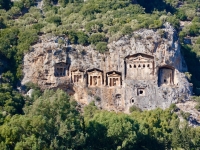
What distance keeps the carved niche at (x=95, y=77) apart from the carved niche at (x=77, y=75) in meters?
0.65

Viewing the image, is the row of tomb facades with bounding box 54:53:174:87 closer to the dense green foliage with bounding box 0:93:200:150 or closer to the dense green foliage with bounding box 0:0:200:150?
the dense green foliage with bounding box 0:0:200:150

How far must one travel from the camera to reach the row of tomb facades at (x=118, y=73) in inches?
3086

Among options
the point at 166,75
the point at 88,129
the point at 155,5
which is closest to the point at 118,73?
the point at 166,75

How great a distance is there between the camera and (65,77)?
78.4 m

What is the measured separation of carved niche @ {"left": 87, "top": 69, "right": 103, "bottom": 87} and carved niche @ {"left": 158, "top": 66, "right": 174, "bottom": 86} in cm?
539

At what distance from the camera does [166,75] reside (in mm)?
79188

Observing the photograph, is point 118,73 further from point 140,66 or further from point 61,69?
point 61,69

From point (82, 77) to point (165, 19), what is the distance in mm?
12600

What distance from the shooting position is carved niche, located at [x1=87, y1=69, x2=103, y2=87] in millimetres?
78750

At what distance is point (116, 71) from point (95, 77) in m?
2.03

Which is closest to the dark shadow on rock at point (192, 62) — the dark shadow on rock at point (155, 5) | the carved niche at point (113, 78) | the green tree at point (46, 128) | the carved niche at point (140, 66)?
the carved niche at point (140, 66)

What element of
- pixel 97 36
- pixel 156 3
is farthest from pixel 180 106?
pixel 156 3

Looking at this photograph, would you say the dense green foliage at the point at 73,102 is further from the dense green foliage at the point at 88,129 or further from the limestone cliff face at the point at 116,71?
the limestone cliff face at the point at 116,71

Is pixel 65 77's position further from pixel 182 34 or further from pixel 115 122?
pixel 182 34
